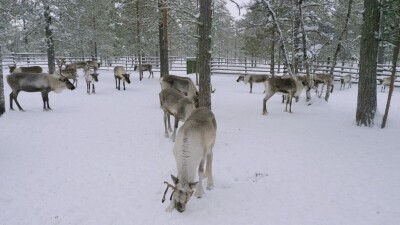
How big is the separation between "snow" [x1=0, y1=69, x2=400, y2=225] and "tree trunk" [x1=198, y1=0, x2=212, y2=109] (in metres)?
1.17

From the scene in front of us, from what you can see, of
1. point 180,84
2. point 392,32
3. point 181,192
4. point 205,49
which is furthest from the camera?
point 180,84

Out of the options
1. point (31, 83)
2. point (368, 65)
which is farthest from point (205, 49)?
point (31, 83)

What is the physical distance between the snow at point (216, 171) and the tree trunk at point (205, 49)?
1167mm

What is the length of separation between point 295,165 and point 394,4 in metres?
5.77

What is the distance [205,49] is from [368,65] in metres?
4.92

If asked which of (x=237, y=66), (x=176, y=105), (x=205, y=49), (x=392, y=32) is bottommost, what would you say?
(x=176, y=105)

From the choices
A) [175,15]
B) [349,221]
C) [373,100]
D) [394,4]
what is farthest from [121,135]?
[175,15]

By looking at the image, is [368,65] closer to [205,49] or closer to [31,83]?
[205,49]

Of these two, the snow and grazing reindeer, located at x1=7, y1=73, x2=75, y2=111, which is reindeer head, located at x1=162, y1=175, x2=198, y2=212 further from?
grazing reindeer, located at x1=7, y1=73, x2=75, y2=111

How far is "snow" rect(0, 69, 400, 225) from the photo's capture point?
15.4 ft

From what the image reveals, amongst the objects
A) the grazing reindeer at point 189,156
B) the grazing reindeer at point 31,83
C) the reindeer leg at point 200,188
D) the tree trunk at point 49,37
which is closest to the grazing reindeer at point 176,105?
the grazing reindeer at point 189,156

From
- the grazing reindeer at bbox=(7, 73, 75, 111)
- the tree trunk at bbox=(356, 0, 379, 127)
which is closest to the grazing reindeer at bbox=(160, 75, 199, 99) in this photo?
the grazing reindeer at bbox=(7, 73, 75, 111)

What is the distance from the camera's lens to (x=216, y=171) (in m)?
6.30

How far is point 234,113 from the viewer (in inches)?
468
